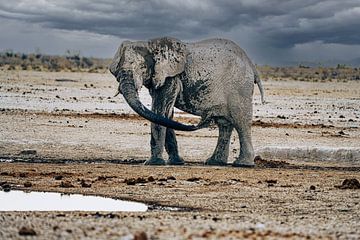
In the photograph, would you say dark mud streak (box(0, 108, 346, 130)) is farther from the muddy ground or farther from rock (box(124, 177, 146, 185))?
rock (box(124, 177, 146, 185))

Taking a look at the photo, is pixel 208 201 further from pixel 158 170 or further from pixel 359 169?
pixel 359 169

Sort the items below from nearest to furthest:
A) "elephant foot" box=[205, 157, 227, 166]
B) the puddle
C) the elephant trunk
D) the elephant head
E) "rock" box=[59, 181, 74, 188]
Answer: the puddle, "rock" box=[59, 181, 74, 188], the elephant trunk, the elephant head, "elephant foot" box=[205, 157, 227, 166]

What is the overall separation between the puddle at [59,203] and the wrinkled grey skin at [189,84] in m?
4.78

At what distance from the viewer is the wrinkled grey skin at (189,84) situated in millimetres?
16922

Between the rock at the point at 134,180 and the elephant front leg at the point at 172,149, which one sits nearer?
the rock at the point at 134,180

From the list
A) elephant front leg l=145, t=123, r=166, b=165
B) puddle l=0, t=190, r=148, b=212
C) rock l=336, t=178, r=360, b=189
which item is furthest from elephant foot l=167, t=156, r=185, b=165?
puddle l=0, t=190, r=148, b=212

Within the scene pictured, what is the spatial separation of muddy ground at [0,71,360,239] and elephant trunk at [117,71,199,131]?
2.86ft

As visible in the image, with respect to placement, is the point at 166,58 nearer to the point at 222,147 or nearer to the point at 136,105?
the point at 136,105

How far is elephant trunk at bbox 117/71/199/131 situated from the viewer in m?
16.4

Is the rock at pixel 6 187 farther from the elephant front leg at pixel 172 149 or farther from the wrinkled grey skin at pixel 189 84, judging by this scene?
the elephant front leg at pixel 172 149

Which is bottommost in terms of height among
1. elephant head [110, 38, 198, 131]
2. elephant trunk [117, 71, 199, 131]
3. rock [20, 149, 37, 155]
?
rock [20, 149, 37, 155]

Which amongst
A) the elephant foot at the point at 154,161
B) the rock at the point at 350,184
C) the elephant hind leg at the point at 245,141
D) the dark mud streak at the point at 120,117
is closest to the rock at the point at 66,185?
the elephant foot at the point at 154,161

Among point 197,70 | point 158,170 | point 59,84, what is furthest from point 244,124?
point 59,84

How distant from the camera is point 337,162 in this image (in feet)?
60.4
